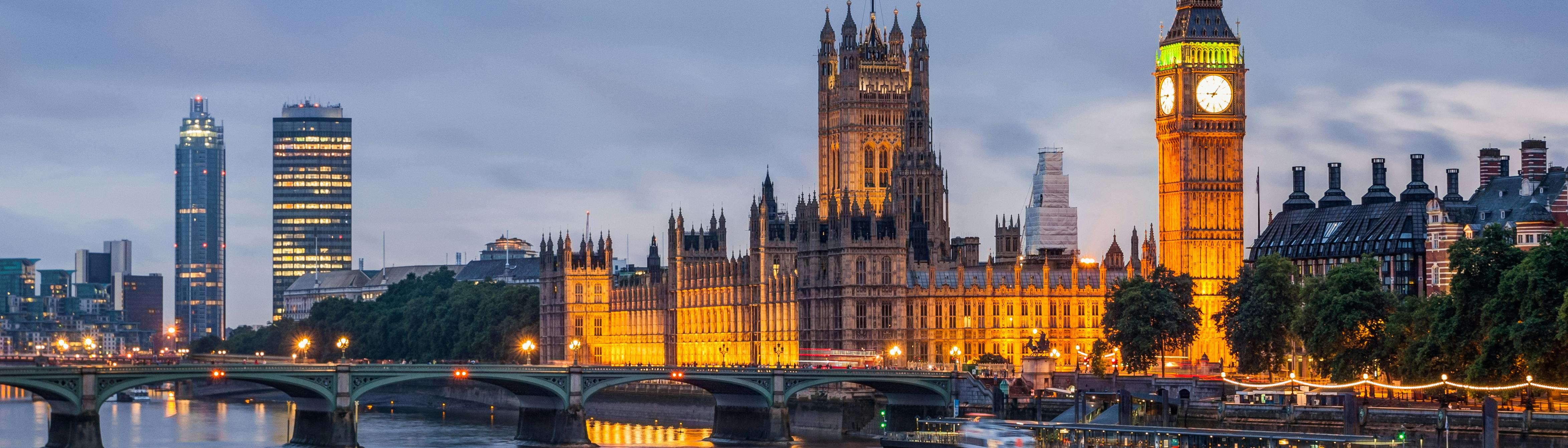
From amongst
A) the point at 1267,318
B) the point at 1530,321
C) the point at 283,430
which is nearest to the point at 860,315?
the point at 283,430

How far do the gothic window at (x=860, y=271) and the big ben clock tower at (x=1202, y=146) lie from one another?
22.4 metres

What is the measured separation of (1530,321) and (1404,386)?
37.7 ft

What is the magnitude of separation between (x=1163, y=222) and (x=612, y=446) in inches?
1681

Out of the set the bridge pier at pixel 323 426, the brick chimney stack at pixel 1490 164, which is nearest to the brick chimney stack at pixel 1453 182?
the brick chimney stack at pixel 1490 164

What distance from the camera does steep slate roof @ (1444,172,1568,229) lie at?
5517 inches

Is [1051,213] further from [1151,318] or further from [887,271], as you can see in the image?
[1151,318]

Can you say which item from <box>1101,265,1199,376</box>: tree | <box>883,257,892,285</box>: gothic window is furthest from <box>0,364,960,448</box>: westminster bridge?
<box>883,257,892,285</box>: gothic window

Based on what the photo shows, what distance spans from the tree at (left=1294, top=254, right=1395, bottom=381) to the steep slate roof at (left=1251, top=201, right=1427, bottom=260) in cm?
3884

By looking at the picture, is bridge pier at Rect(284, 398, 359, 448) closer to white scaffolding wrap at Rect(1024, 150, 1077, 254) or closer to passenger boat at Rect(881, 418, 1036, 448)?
passenger boat at Rect(881, 418, 1036, 448)

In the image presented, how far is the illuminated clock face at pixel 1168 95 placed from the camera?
155 meters

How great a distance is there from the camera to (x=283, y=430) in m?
154

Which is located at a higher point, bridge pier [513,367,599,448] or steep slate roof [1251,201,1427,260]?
steep slate roof [1251,201,1427,260]

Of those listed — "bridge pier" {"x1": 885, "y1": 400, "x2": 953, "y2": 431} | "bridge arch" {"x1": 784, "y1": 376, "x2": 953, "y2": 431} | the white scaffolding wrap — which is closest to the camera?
"bridge arch" {"x1": 784, "y1": 376, "x2": 953, "y2": 431}

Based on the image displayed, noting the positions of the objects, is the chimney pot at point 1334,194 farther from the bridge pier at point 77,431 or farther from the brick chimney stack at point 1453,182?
the bridge pier at point 77,431
